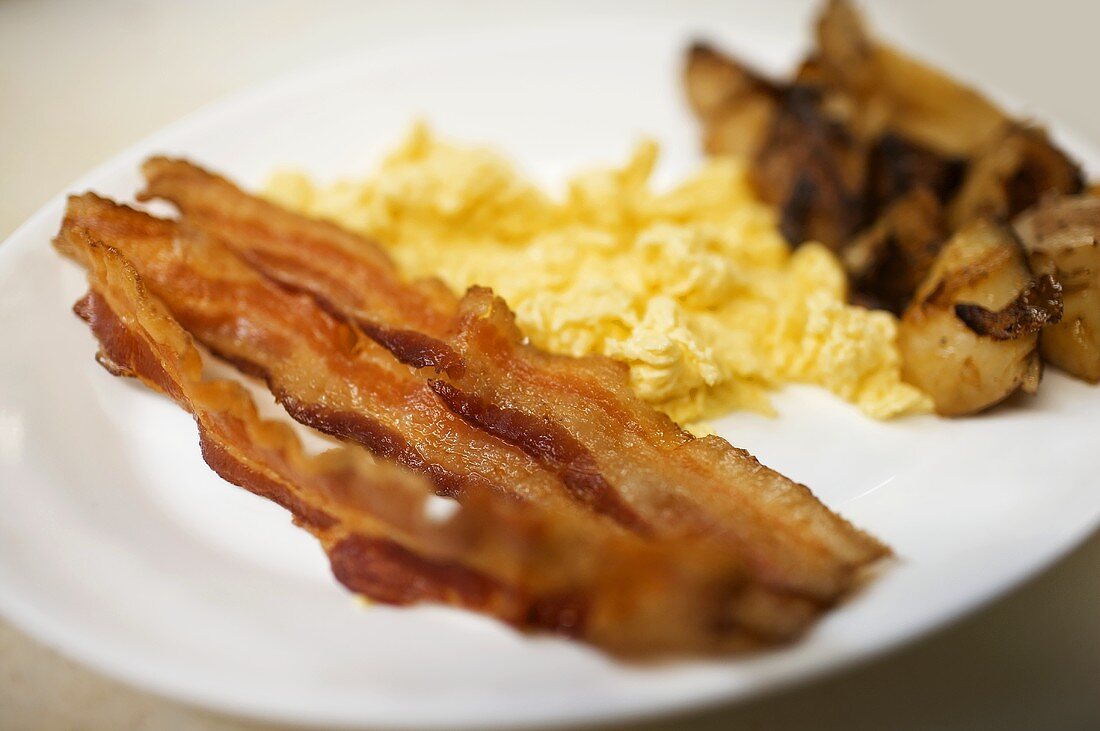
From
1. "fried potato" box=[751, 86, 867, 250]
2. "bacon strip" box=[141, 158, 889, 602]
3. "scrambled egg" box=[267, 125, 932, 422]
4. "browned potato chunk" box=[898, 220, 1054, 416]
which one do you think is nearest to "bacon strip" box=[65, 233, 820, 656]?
"bacon strip" box=[141, 158, 889, 602]

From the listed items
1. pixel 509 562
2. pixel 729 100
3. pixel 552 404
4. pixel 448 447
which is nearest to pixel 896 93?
pixel 729 100

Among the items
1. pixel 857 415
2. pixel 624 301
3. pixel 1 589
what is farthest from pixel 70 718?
pixel 857 415

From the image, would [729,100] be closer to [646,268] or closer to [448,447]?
[646,268]

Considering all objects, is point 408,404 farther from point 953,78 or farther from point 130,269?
point 953,78

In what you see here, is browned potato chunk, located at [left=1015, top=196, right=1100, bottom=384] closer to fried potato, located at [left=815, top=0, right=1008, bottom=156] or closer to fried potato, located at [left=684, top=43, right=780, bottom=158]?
fried potato, located at [left=815, top=0, right=1008, bottom=156]

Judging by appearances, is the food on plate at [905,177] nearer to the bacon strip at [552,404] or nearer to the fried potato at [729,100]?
the fried potato at [729,100]
